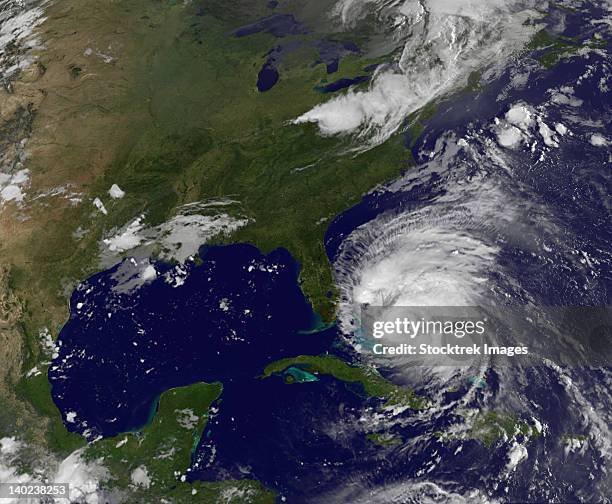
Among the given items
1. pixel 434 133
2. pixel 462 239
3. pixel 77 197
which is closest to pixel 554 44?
pixel 434 133

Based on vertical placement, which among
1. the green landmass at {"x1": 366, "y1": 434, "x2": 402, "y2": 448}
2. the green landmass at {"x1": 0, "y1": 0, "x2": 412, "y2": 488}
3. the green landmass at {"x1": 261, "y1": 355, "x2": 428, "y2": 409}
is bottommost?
the green landmass at {"x1": 366, "y1": 434, "x2": 402, "y2": 448}

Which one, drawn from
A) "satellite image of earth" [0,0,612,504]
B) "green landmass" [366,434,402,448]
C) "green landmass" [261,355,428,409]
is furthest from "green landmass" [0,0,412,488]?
"green landmass" [366,434,402,448]

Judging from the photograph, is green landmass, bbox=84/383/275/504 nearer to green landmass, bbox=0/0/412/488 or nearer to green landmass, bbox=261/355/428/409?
green landmass, bbox=0/0/412/488

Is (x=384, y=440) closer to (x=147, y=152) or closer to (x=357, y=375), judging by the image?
(x=357, y=375)

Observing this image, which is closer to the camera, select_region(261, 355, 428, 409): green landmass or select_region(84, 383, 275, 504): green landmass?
select_region(84, 383, 275, 504): green landmass

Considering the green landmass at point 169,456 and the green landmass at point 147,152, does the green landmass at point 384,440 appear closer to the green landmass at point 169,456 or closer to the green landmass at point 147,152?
the green landmass at point 169,456

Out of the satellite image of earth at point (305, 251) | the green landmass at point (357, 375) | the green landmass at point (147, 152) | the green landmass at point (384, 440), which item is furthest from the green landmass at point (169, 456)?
the green landmass at point (384, 440)

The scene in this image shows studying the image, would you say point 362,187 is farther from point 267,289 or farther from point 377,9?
point 377,9
